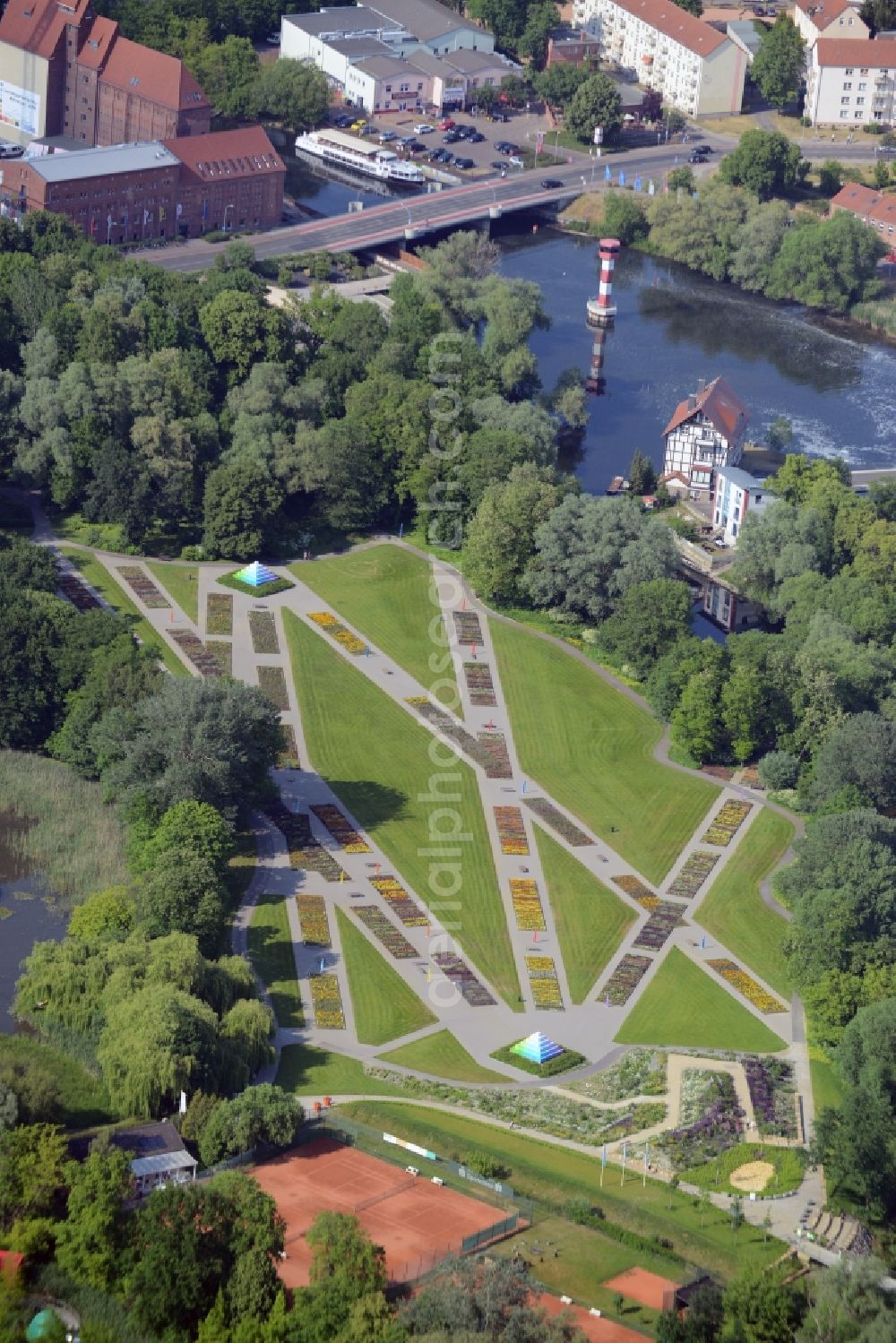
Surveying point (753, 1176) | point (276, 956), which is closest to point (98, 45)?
point (276, 956)

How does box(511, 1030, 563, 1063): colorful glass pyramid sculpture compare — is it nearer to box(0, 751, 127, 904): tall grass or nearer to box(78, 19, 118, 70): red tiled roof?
box(0, 751, 127, 904): tall grass

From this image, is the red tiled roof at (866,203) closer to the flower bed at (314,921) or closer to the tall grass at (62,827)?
the tall grass at (62,827)

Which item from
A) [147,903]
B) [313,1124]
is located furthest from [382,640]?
[313,1124]

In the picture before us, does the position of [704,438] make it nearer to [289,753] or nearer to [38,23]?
[289,753]

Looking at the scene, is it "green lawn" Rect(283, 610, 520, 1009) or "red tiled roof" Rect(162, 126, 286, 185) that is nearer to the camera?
"green lawn" Rect(283, 610, 520, 1009)

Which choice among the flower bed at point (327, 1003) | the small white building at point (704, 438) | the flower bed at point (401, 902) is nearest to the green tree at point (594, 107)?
the small white building at point (704, 438)

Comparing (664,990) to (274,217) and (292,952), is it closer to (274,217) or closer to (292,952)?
(292,952)

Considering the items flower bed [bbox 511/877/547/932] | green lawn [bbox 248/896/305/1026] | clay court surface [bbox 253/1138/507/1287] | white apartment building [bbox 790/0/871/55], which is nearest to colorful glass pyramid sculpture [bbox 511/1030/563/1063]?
green lawn [bbox 248/896/305/1026]

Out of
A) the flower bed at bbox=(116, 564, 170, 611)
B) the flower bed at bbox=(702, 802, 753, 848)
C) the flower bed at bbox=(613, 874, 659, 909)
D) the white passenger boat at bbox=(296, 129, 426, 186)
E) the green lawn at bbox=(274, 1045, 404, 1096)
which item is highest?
the white passenger boat at bbox=(296, 129, 426, 186)
